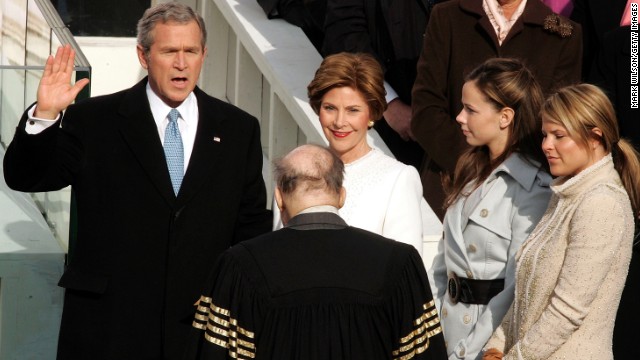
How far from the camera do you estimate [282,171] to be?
4.41 meters

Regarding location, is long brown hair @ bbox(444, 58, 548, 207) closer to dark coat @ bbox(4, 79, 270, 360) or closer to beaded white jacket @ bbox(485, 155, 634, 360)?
beaded white jacket @ bbox(485, 155, 634, 360)

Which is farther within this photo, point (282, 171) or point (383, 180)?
point (383, 180)

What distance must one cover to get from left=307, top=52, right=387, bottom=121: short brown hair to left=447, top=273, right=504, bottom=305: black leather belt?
2.50 feet

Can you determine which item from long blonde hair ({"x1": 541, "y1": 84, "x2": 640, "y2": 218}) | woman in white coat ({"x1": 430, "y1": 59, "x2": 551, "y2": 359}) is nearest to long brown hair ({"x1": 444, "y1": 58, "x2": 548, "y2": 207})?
woman in white coat ({"x1": 430, "y1": 59, "x2": 551, "y2": 359})

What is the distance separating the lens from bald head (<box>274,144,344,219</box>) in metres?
4.36

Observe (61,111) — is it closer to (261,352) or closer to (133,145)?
(133,145)

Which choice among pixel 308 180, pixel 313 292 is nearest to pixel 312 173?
pixel 308 180

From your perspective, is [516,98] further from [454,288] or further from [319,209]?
[319,209]

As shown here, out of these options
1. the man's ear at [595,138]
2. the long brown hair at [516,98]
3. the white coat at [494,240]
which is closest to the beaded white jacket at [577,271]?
the man's ear at [595,138]

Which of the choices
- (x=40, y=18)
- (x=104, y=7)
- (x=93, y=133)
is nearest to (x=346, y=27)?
(x=40, y=18)

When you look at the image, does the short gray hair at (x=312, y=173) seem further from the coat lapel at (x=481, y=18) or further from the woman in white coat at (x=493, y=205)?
the coat lapel at (x=481, y=18)

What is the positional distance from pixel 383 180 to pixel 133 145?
95cm

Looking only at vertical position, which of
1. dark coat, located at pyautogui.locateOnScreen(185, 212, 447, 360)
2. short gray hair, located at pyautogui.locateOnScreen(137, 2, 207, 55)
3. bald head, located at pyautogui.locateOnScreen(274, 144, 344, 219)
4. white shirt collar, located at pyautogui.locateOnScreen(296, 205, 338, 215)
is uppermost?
short gray hair, located at pyautogui.locateOnScreen(137, 2, 207, 55)

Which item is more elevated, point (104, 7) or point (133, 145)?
point (104, 7)
